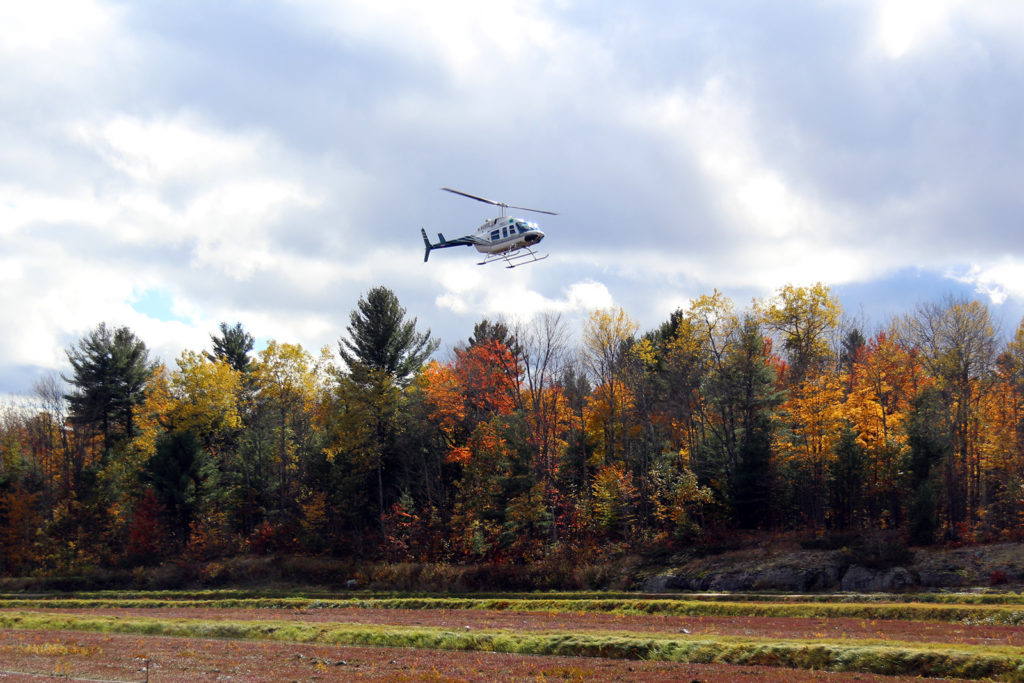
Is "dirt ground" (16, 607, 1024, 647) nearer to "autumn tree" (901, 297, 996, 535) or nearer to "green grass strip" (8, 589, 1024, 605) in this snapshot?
"green grass strip" (8, 589, 1024, 605)

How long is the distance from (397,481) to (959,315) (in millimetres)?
42196

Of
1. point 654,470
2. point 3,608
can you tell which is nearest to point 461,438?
point 654,470

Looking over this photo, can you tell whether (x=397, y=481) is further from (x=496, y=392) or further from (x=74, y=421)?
(x=74, y=421)

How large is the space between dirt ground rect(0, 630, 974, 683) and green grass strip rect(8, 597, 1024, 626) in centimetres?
1246

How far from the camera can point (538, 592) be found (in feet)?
157

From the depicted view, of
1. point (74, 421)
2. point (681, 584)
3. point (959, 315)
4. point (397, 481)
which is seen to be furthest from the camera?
point (74, 421)

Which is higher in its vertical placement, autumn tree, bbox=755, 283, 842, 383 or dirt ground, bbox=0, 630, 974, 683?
autumn tree, bbox=755, 283, 842, 383

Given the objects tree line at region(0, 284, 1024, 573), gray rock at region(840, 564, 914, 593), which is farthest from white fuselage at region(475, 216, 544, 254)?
gray rock at region(840, 564, 914, 593)

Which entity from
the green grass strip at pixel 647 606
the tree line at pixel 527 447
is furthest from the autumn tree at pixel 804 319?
the green grass strip at pixel 647 606

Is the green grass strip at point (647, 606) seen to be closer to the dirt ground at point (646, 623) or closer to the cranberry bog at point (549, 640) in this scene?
the cranberry bog at point (549, 640)

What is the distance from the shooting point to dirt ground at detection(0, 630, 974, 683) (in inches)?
843

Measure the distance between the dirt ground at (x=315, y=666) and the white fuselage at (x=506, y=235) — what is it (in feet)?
80.6

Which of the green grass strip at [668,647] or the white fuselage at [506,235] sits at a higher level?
the white fuselage at [506,235]

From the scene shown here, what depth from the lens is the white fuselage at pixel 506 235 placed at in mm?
45594
